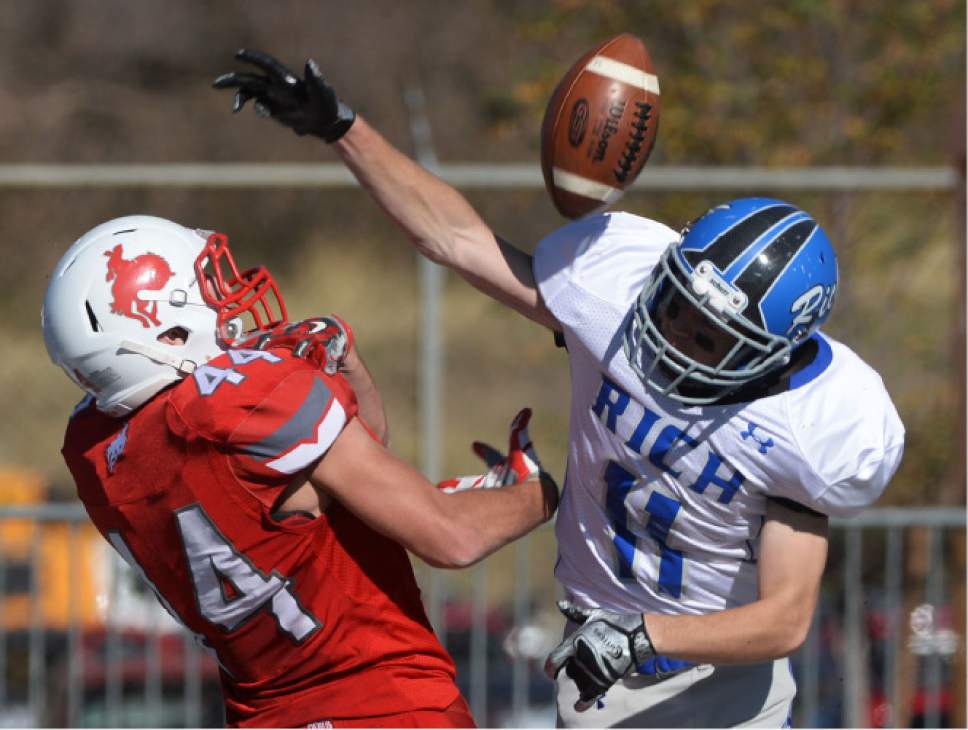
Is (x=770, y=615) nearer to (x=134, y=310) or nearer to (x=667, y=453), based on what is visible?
(x=667, y=453)

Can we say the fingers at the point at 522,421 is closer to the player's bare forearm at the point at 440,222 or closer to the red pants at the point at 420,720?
the player's bare forearm at the point at 440,222

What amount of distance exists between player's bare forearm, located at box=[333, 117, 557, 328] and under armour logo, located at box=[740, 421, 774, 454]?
52 cm

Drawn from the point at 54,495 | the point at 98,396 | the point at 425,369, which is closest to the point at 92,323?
the point at 98,396

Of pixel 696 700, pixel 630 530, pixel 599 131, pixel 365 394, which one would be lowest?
pixel 696 700

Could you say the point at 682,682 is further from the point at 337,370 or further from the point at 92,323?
the point at 92,323

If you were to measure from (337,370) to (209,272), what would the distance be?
33cm

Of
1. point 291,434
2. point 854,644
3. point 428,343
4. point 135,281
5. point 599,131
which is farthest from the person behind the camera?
point 428,343

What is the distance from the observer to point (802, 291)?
277 cm

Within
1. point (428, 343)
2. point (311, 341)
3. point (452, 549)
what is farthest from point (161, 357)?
point (428, 343)

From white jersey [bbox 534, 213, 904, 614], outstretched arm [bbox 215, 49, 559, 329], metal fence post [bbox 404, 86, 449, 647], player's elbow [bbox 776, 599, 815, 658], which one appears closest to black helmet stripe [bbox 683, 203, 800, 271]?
white jersey [bbox 534, 213, 904, 614]

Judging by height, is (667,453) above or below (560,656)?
above

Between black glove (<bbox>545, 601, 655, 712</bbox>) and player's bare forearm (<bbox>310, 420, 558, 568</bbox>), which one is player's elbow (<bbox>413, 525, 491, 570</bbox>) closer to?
player's bare forearm (<bbox>310, 420, 558, 568</bbox>)

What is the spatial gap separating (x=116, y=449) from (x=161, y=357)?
20 centimetres

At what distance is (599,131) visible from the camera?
10.6 feet
